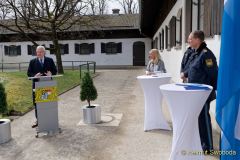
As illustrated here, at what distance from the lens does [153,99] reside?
5523 millimetres

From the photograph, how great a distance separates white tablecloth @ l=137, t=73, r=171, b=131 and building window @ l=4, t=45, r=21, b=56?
30.1 m

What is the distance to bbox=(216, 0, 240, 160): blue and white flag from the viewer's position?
254cm

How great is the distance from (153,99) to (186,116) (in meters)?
2.01

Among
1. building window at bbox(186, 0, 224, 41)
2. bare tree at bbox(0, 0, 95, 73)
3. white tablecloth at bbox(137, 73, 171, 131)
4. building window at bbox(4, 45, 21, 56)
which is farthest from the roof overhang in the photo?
building window at bbox(4, 45, 21, 56)

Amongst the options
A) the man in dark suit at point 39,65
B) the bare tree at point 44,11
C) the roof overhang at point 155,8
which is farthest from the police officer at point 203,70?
the bare tree at point 44,11

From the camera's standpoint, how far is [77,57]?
1254 inches

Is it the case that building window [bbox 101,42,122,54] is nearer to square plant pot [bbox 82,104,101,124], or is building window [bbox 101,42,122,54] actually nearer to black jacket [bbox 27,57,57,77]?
square plant pot [bbox 82,104,101,124]

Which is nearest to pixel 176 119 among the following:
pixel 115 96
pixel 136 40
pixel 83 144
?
pixel 83 144

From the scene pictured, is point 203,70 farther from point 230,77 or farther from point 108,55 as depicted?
point 108,55

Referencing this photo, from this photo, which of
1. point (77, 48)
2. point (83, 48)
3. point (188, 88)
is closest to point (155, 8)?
point (188, 88)

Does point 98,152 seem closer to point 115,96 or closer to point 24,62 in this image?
point 115,96

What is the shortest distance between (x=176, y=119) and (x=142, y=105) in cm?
488

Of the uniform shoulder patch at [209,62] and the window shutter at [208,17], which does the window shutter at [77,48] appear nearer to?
the window shutter at [208,17]

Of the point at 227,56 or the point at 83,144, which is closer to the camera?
the point at 227,56
